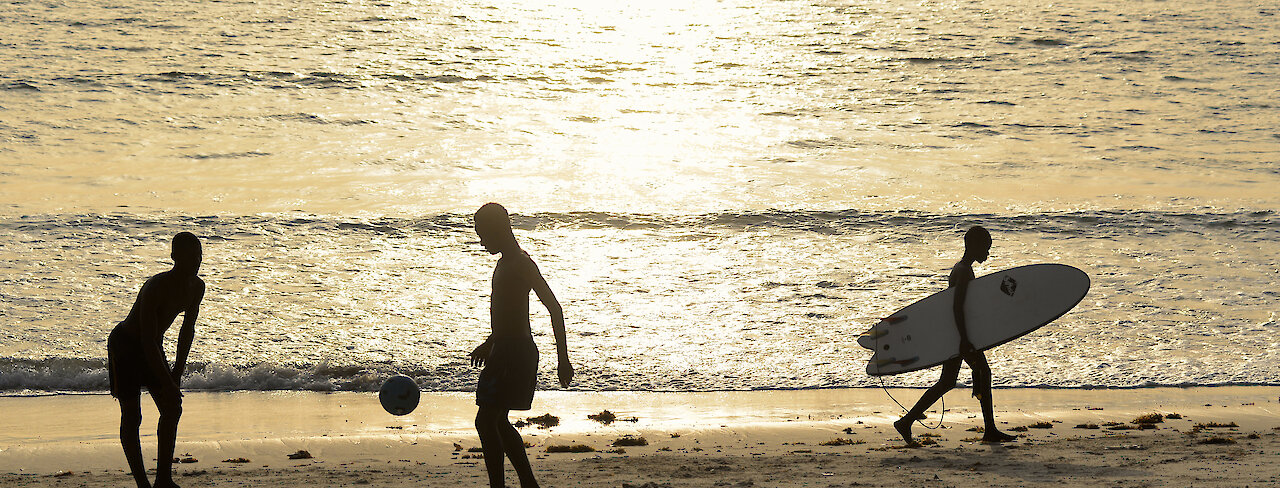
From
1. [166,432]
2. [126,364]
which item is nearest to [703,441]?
[166,432]

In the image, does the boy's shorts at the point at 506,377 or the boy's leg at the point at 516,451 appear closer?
the boy's shorts at the point at 506,377

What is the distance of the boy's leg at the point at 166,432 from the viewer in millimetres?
5586

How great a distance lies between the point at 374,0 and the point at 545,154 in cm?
1685

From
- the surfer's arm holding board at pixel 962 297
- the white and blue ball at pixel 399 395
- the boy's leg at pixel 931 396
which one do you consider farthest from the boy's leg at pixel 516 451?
the surfer's arm holding board at pixel 962 297

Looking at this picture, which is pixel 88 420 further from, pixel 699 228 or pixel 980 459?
pixel 699 228

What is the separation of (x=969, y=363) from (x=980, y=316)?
13.7 inches

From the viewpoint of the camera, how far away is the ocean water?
1194 centimetres

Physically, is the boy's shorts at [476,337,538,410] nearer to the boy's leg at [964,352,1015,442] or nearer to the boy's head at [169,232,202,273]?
the boy's head at [169,232,202,273]

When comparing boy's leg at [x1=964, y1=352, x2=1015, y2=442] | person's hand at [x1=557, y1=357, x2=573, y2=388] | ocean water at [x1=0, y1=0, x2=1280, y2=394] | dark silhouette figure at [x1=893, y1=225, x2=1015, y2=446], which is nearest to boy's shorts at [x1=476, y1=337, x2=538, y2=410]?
person's hand at [x1=557, y1=357, x2=573, y2=388]

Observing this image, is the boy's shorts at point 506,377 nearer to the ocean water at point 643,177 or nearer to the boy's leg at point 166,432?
the boy's leg at point 166,432

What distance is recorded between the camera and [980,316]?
7359 mm

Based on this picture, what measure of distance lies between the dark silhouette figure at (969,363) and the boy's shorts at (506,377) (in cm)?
296

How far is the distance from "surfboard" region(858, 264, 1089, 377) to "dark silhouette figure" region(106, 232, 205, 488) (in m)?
4.30

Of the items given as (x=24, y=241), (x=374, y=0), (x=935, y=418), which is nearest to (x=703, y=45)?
(x=374, y=0)
